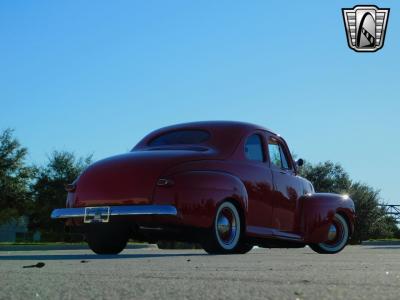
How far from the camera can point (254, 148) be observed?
9.46 meters

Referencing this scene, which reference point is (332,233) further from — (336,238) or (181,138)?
(181,138)

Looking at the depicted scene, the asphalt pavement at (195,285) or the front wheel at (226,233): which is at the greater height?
the front wheel at (226,233)

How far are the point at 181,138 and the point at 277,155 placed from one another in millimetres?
1599

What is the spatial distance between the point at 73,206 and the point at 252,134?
8.89 ft

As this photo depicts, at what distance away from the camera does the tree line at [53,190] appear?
1448 inches

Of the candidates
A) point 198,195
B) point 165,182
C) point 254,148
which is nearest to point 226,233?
point 198,195

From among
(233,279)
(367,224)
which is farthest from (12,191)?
(233,279)

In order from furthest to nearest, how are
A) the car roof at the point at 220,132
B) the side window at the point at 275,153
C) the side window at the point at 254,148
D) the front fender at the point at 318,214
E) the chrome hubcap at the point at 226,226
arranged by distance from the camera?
the front fender at the point at 318,214 < the side window at the point at 275,153 < the side window at the point at 254,148 < the car roof at the point at 220,132 < the chrome hubcap at the point at 226,226

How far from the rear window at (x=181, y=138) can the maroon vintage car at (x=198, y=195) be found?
0.02 meters

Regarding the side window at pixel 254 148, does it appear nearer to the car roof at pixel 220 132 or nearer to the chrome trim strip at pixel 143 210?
the car roof at pixel 220 132

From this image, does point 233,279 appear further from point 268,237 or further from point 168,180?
point 268,237

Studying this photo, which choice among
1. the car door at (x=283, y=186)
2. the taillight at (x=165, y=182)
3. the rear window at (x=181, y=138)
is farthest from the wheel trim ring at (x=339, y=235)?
the taillight at (x=165, y=182)

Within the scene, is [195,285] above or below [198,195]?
A: below

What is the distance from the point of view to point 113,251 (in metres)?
8.66
